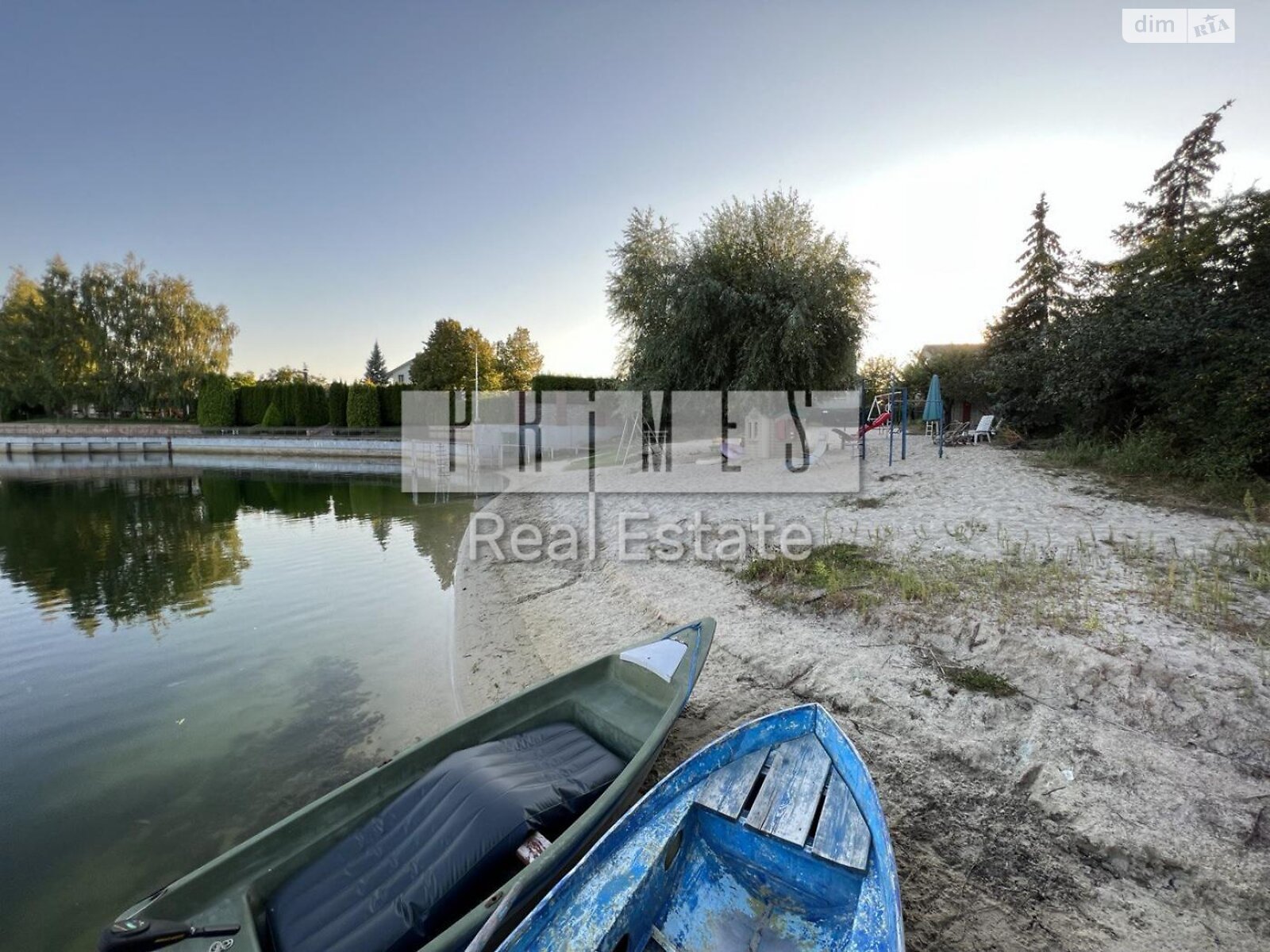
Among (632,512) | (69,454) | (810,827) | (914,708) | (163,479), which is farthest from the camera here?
(69,454)

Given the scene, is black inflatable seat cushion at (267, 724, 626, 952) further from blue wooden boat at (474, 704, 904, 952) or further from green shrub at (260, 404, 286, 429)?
green shrub at (260, 404, 286, 429)

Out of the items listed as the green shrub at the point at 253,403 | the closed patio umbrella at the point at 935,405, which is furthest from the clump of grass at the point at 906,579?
the green shrub at the point at 253,403

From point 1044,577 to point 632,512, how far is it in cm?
719

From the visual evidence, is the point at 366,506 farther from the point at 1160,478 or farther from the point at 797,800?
the point at 1160,478

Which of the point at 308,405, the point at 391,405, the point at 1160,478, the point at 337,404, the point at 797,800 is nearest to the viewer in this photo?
the point at 797,800

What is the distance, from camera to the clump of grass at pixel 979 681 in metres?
4.29

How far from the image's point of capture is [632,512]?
1155 centimetres

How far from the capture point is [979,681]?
4398mm

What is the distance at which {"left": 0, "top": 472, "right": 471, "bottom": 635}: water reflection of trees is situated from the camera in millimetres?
9062

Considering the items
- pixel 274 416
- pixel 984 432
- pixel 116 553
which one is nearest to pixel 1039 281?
pixel 984 432

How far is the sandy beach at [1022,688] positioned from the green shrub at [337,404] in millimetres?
34243

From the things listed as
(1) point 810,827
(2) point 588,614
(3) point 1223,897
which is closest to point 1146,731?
(3) point 1223,897

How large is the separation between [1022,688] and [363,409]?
38.2 m

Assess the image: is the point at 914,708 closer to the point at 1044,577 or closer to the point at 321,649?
the point at 1044,577
